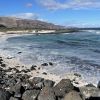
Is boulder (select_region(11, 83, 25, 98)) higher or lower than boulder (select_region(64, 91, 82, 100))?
lower

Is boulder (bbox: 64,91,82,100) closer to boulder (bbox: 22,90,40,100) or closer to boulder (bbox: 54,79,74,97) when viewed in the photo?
boulder (bbox: 54,79,74,97)

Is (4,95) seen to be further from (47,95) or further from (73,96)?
(73,96)

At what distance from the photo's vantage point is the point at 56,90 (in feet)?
47.3

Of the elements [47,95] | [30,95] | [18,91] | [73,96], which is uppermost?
[73,96]

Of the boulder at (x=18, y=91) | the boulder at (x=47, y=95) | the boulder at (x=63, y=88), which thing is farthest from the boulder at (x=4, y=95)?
the boulder at (x=63, y=88)

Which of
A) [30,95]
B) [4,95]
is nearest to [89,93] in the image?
[30,95]

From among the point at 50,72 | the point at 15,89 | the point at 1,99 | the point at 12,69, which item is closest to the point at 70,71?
the point at 50,72

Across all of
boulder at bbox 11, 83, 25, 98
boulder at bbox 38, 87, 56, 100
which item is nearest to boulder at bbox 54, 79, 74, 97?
boulder at bbox 38, 87, 56, 100

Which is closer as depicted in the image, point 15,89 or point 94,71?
point 15,89

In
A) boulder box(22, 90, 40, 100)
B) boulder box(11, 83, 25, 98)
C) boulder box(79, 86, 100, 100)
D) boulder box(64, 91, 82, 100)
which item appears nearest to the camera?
boulder box(64, 91, 82, 100)

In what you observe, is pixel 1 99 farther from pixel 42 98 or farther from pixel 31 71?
pixel 31 71

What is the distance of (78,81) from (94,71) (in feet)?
13.4

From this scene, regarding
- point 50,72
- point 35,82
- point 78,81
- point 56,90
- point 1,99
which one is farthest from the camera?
point 50,72

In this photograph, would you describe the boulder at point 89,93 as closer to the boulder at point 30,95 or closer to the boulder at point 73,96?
Result: the boulder at point 73,96
